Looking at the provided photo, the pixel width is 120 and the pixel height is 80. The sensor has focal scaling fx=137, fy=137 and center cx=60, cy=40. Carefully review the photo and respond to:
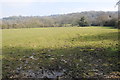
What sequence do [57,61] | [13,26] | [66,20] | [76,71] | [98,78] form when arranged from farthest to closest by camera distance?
[66,20], [13,26], [57,61], [76,71], [98,78]

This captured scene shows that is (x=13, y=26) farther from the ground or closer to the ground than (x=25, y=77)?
farther from the ground

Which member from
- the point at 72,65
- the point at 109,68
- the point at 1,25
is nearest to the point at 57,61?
the point at 72,65

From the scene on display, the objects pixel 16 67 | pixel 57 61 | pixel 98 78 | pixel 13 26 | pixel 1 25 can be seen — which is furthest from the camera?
pixel 13 26

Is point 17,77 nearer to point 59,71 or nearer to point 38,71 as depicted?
point 38,71

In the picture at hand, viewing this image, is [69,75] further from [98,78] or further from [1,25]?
[1,25]

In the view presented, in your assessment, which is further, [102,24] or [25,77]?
[102,24]

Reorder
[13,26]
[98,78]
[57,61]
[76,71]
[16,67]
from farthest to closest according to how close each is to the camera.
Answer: [13,26] → [57,61] → [16,67] → [76,71] → [98,78]

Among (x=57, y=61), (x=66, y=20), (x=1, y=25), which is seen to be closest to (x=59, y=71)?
(x=57, y=61)

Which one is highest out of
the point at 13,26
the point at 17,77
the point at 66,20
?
the point at 66,20

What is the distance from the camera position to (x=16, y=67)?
16.7 feet

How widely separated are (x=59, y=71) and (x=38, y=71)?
723 mm

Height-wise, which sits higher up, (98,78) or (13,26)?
(13,26)

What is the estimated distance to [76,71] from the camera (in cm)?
453

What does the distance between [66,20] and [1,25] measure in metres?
32.3
